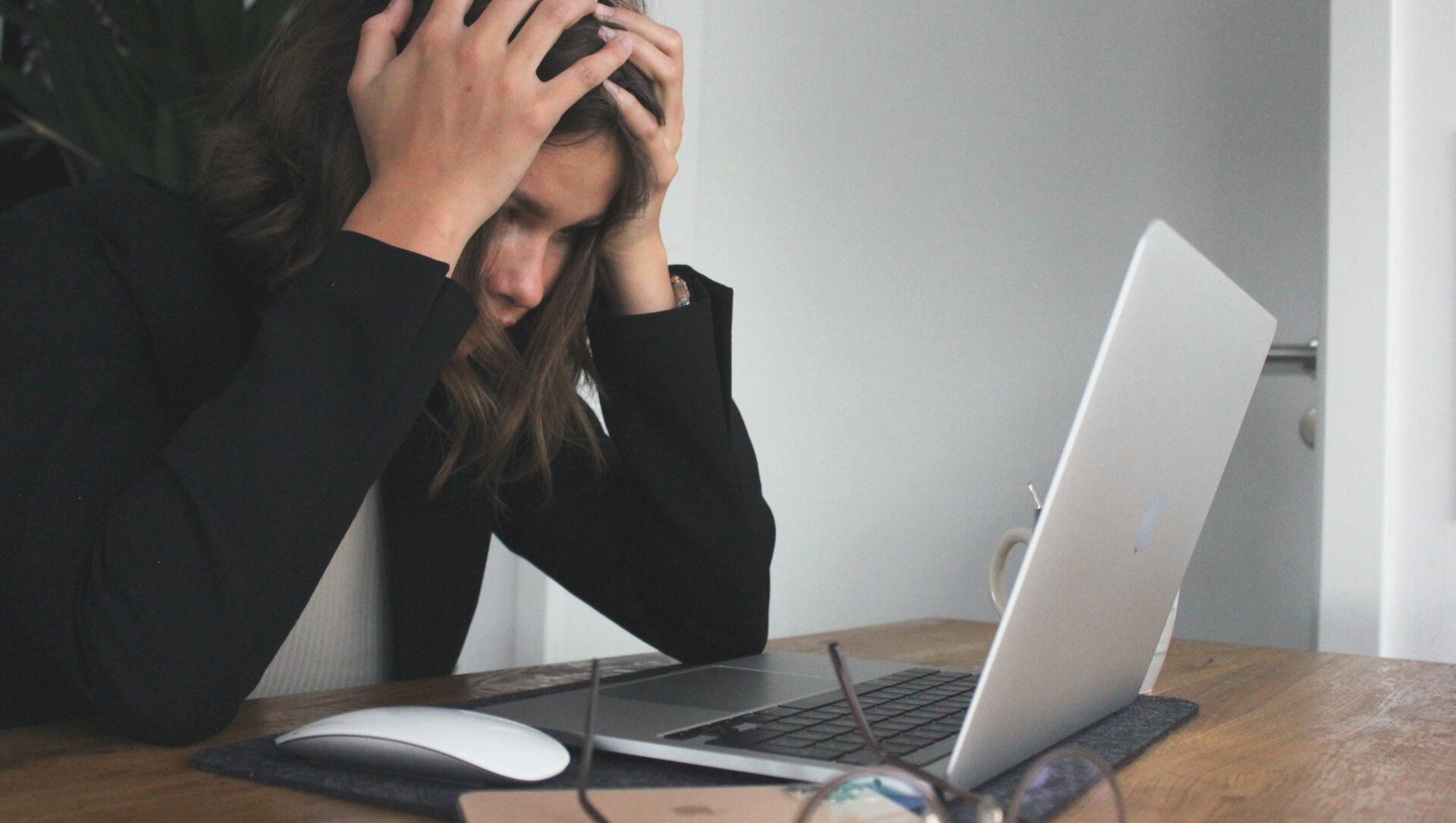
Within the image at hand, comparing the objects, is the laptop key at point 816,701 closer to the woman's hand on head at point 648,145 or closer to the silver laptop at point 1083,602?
the silver laptop at point 1083,602

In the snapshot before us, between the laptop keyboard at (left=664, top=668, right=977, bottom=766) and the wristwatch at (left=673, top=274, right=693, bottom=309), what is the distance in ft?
1.36

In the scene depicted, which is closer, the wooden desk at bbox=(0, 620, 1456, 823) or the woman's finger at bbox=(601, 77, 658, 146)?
the wooden desk at bbox=(0, 620, 1456, 823)

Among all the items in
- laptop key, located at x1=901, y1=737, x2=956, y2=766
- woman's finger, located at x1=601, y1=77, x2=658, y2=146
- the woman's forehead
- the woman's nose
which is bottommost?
laptop key, located at x1=901, y1=737, x2=956, y2=766

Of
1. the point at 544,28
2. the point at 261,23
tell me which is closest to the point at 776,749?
the point at 544,28

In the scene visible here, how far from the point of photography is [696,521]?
102 cm

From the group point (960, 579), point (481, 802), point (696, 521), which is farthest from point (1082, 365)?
point (481, 802)

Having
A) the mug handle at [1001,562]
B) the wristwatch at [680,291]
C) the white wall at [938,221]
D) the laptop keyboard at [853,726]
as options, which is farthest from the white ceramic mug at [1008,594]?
the white wall at [938,221]

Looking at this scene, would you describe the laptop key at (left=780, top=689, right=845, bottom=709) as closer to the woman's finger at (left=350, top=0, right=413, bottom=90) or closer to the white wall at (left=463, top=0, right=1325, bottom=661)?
the woman's finger at (left=350, top=0, right=413, bottom=90)

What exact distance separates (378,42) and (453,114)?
0.38 ft

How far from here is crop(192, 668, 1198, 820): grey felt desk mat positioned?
1.65 feet

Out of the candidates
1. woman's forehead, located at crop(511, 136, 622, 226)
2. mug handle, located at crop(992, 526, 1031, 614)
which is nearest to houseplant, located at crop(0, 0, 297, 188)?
woman's forehead, located at crop(511, 136, 622, 226)

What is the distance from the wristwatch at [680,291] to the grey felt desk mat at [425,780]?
0.55m

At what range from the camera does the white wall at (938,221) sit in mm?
2514

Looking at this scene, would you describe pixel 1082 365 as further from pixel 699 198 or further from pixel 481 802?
pixel 481 802
